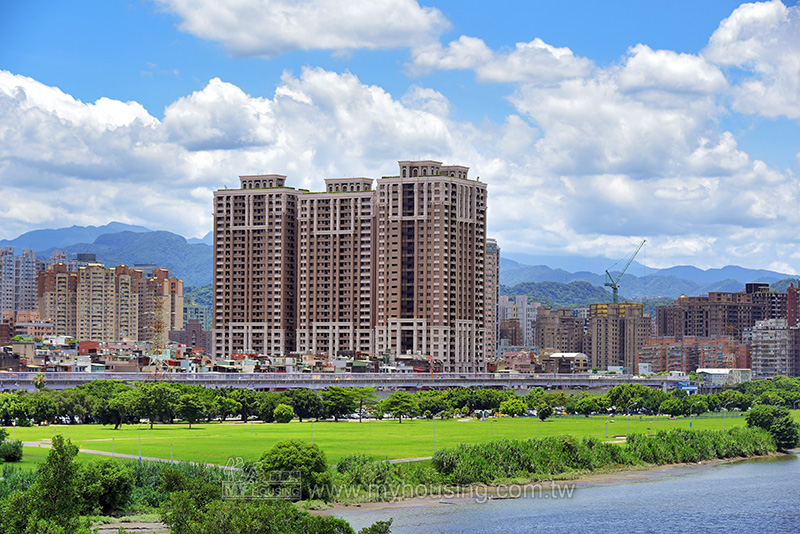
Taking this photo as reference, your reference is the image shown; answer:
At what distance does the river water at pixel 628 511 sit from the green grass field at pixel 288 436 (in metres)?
24.1

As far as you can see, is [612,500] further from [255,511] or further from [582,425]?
[582,425]

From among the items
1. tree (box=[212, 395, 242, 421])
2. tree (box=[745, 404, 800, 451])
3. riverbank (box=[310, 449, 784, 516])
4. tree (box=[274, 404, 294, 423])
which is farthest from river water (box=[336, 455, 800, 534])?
tree (box=[212, 395, 242, 421])

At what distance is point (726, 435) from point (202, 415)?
80525mm

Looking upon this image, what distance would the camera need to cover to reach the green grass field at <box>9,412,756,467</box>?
447 feet

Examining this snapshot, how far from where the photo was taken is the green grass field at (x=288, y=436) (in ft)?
447

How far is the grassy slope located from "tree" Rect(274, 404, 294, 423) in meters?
1.72

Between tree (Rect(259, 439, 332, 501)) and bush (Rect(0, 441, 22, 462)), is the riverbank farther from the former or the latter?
bush (Rect(0, 441, 22, 462))

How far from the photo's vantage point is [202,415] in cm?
18312

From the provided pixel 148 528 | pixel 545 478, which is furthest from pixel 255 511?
pixel 545 478

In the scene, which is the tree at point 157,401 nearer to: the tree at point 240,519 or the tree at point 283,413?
the tree at point 283,413

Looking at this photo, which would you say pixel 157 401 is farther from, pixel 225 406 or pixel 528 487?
pixel 528 487

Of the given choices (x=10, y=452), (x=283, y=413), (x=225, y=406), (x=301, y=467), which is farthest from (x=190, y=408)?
(x=301, y=467)

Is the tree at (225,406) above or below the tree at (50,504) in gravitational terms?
below

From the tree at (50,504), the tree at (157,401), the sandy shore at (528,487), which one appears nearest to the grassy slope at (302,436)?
the tree at (157,401)
